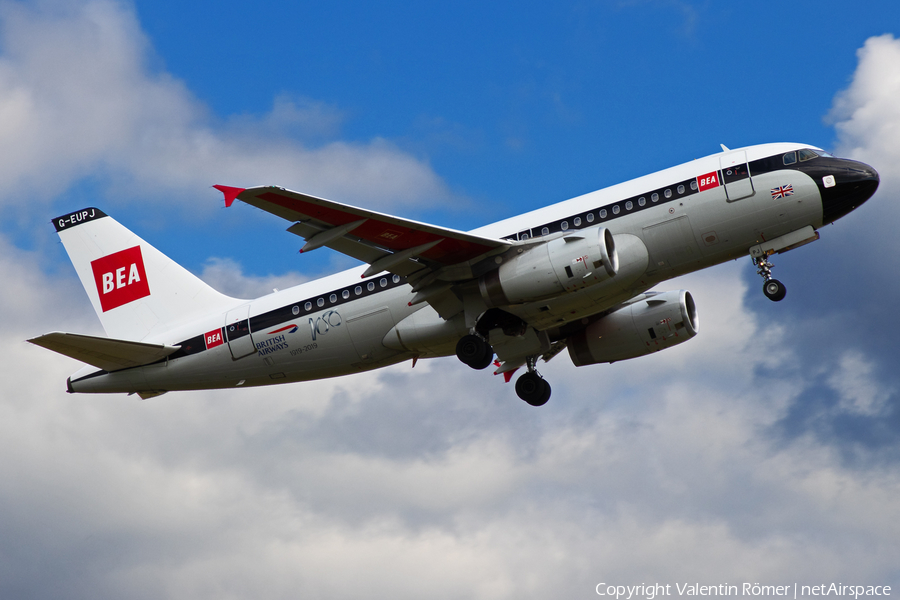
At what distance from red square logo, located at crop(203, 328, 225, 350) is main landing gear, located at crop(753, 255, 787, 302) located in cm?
1848

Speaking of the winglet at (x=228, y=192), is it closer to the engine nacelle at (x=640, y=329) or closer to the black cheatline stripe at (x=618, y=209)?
the black cheatline stripe at (x=618, y=209)

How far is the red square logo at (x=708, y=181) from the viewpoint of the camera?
2894cm

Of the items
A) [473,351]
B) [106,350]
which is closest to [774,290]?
[473,351]

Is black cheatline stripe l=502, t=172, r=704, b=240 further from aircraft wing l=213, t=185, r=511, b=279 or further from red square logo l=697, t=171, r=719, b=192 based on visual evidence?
aircraft wing l=213, t=185, r=511, b=279

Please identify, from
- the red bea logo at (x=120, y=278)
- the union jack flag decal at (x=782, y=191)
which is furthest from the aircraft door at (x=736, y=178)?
the red bea logo at (x=120, y=278)

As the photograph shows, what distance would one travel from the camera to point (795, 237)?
94.9 feet

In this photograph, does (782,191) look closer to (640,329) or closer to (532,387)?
(640,329)

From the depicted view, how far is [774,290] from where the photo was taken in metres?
29.7

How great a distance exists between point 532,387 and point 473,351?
5.84 m

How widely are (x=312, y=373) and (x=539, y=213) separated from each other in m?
9.81

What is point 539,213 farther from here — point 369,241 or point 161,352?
point 161,352

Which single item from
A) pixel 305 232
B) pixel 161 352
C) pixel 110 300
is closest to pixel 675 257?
pixel 305 232

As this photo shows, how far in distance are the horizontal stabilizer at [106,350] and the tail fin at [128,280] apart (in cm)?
260

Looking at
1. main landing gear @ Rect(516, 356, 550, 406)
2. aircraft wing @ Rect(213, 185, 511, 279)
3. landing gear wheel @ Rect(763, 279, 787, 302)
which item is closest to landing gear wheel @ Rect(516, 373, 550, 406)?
main landing gear @ Rect(516, 356, 550, 406)
